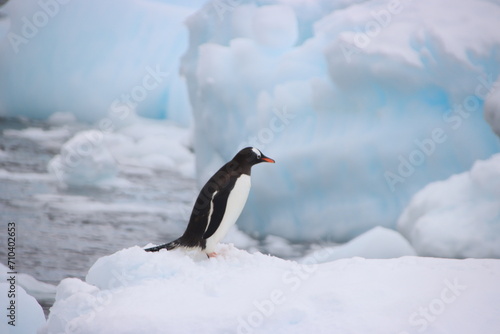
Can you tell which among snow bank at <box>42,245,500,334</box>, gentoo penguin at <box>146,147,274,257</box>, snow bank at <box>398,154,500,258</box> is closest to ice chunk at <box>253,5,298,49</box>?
snow bank at <box>398,154,500,258</box>

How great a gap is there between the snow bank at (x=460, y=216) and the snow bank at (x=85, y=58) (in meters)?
2.12

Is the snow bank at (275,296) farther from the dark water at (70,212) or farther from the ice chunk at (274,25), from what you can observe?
the ice chunk at (274,25)

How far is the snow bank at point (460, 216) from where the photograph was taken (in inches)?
141

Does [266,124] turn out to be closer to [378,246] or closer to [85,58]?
[378,246]

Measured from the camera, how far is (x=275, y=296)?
166cm

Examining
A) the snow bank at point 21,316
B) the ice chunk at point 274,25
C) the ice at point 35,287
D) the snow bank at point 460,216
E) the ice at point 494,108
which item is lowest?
the ice at point 35,287

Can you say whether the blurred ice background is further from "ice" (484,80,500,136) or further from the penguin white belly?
the penguin white belly

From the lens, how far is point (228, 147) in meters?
4.25

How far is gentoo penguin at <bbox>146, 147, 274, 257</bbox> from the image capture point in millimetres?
2057

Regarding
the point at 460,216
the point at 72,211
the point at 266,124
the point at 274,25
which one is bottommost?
the point at 72,211

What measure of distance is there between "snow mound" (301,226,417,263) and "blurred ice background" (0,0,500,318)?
0.04 feet

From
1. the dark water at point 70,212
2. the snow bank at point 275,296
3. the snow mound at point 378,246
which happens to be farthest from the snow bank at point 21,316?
the snow mound at point 378,246

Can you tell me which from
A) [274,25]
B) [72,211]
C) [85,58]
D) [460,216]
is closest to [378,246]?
[460,216]

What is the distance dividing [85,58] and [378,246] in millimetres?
2626
